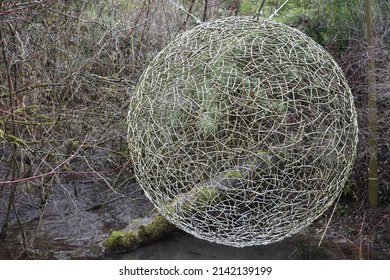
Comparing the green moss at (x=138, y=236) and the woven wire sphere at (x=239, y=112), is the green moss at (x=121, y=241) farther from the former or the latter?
the woven wire sphere at (x=239, y=112)

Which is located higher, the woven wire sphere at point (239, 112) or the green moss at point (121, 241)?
the woven wire sphere at point (239, 112)

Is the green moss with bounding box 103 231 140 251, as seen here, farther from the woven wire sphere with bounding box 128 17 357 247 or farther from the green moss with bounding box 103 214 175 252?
the woven wire sphere with bounding box 128 17 357 247

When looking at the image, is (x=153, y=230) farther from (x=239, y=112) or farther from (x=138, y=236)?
(x=239, y=112)

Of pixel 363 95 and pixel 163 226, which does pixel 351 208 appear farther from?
pixel 163 226

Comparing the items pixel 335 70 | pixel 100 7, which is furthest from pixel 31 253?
pixel 335 70

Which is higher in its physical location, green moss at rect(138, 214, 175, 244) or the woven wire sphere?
the woven wire sphere

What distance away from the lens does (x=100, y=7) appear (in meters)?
3.56

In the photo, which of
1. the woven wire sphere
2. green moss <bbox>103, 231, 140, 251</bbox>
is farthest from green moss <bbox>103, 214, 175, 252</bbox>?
the woven wire sphere

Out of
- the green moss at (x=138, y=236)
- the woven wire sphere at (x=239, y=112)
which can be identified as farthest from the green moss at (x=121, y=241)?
the woven wire sphere at (x=239, y=112)

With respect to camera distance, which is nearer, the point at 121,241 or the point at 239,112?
the point at 239,112

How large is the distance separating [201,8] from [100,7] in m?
0.99

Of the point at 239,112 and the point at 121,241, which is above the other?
the point at 239,112

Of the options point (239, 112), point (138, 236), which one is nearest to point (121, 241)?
point (138, 236)

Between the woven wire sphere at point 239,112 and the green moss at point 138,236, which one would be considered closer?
the woven wire sphere at point 239,112
